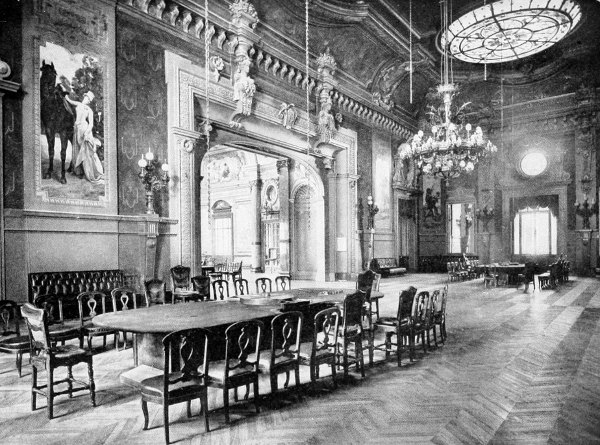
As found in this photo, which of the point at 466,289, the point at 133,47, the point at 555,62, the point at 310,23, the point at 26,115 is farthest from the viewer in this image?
the point at 555,62

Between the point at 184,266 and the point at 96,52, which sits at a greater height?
the point at 96,52

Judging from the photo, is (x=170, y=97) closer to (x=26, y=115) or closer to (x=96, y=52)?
(x=96, y=52)

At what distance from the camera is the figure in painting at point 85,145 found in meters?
7.11

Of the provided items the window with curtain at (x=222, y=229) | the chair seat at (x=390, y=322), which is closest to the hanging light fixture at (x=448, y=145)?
the chair seat at (x=390, y=322)

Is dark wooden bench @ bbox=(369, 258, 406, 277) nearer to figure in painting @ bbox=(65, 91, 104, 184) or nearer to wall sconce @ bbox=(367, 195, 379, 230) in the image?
wall sconce @ bbox=(367, 195, 379, 230)

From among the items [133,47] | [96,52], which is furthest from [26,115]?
[133,47]

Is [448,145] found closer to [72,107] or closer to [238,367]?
[72,107]

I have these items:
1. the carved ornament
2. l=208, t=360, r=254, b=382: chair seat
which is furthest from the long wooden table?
the carved ornament

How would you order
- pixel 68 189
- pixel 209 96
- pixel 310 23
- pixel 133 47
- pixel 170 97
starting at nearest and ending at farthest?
pixel 68 189
pixel 133 47
pixel 170 97
pixel 209 96
pixel 310 23

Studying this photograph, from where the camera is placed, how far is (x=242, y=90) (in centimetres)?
997

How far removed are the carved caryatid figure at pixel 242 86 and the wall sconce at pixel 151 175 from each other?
8.66ft

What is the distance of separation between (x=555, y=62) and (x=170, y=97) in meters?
14.8

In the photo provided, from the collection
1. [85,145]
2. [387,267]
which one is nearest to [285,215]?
[387,267]

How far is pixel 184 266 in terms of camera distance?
8.67 m
